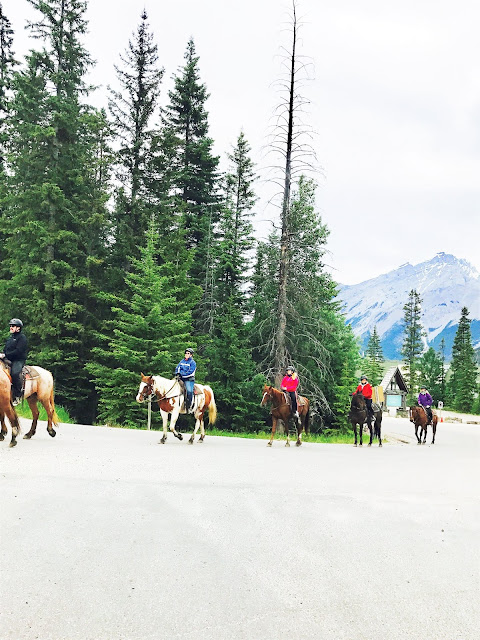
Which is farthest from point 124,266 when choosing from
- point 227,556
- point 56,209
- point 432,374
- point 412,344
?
point 412,344

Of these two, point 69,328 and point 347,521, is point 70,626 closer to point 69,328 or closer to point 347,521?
point 347,521

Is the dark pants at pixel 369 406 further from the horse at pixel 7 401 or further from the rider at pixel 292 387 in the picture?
the horse at pixel 7 401

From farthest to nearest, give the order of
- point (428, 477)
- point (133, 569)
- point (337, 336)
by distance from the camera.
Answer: point (337, 336), point (428, 477), point (133, 569)

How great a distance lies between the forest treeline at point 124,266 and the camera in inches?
1008

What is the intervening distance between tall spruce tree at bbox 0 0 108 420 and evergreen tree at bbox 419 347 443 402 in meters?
69.6

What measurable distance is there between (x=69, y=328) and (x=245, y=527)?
22.3 m

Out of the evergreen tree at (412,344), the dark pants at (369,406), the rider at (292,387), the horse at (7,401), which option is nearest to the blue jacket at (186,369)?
the rider at (292,387)

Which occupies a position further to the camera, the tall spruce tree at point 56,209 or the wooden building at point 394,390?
the wooden building at point 394,390

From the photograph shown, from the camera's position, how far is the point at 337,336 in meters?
32.9

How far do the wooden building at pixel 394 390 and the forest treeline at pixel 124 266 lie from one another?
163 ft

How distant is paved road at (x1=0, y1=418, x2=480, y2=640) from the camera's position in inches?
161

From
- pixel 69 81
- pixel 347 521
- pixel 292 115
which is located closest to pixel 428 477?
pixel 347 521

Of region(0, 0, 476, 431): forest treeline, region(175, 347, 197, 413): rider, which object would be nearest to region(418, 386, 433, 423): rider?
region(0, 0, 476, 431): forest treeline

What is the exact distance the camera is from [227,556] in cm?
532
